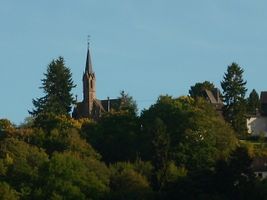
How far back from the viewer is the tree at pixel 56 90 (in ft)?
392

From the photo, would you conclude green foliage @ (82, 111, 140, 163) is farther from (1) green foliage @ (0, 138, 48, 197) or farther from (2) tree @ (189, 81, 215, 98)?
(2) tree @ (189, 81, 215, 98)

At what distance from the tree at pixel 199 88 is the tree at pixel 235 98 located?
532cm

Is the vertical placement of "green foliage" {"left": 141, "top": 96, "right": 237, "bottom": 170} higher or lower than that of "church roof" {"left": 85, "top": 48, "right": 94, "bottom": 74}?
lower

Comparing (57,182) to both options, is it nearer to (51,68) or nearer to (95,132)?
(95,132)

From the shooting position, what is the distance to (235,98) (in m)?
120

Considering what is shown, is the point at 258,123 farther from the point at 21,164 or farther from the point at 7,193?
the point at 7,193

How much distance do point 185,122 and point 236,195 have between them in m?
18.2

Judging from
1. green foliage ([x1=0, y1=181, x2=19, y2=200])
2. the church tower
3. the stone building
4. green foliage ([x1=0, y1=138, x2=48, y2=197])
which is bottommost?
green foliage ([x1=0, y1=181, x2=19, y2=200])

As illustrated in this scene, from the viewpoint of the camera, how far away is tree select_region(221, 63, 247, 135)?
386ft

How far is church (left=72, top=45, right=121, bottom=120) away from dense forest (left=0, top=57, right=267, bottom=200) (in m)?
10.00

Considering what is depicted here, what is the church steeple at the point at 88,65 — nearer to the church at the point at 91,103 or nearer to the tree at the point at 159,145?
the church at the point at 91,103

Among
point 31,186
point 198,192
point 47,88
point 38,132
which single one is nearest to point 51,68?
point 47,88

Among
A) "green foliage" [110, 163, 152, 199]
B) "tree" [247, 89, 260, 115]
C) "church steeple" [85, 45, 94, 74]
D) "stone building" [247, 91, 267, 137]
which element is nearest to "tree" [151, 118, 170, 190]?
"green foliage" [110, 163, 152, 199]

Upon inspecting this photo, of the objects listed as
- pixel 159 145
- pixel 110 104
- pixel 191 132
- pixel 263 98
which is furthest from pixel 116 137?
pixel 263 98
